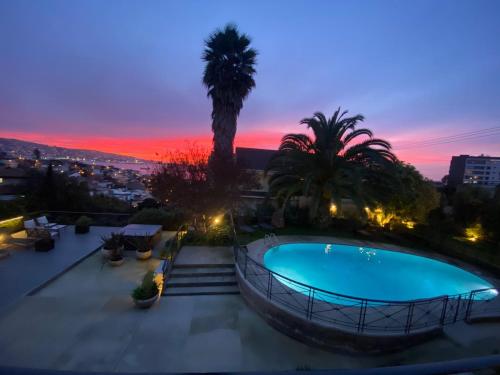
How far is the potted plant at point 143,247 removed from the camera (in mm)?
9664

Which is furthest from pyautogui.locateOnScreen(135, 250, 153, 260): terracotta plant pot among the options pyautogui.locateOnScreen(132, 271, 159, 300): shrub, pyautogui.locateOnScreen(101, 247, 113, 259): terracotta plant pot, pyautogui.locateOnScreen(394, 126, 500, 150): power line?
pyautogui.locateOnScreen(394, 126, 500, 150): power line

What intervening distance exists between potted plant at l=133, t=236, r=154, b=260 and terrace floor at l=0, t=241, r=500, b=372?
2.57 m

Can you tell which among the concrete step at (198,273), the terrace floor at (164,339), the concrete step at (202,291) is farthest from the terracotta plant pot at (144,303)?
the concrete step at (198,273)

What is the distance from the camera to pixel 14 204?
503 inches

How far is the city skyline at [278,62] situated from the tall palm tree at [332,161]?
1.47 metres

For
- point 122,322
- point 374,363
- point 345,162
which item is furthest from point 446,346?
point 345,162

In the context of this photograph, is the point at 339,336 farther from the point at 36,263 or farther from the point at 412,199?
the point at 412,199

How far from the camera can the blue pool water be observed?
354 inches

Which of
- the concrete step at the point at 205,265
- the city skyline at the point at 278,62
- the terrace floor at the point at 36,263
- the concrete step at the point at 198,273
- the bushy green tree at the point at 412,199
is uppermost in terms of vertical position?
the city skyline at the point at 278,62

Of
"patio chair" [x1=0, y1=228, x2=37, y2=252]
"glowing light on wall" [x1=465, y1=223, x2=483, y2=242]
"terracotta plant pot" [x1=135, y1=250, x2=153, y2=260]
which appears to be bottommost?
"patio chair" [x1=0, y1=228, x2=37, y2=252]

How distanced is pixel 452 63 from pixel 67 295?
70.7 feet

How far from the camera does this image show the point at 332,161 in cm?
1360

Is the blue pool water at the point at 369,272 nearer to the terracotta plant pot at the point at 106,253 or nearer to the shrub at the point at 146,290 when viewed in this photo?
the shrub at the point at 146,290

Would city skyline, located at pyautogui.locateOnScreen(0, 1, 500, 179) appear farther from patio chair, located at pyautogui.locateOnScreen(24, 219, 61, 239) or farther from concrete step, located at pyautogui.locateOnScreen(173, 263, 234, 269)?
concrete step, located at pyautogui.locateOnScreen(173, 263, 234, 269)
